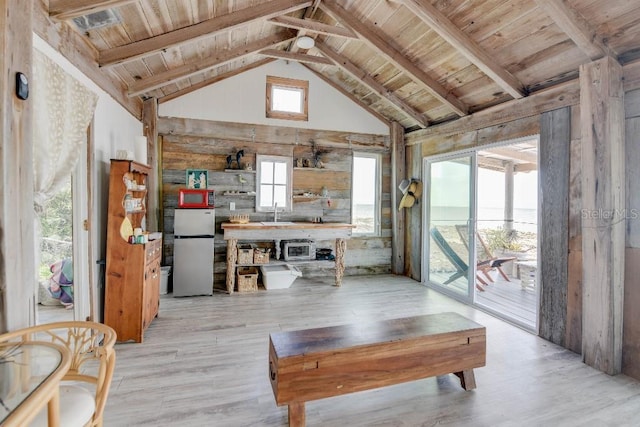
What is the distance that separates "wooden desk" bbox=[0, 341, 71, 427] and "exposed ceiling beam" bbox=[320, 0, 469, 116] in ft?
12.5

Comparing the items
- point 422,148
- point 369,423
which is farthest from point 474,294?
point 369,423

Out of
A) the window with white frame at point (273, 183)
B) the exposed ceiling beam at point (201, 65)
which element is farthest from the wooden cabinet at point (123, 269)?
the window with white frame at point (273, 183)

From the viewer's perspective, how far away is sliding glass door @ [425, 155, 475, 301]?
4.23 meters

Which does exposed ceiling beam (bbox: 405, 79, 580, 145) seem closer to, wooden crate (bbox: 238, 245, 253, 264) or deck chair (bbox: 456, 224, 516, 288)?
deck chair (bbox: 456, 224, 516, 288)

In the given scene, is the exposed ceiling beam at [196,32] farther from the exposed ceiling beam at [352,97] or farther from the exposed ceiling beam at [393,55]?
the exposed ceiling beam at [352,97]

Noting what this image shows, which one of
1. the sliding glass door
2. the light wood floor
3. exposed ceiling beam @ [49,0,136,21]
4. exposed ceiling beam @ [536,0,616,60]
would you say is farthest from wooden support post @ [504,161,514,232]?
exposed ceiling beam @ [49,0,136,21]

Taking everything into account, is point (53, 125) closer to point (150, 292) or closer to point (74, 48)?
point (74, 48)

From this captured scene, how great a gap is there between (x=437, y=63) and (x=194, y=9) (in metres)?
2.73

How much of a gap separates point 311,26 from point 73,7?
87.3 inches

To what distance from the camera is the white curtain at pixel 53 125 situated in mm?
1874

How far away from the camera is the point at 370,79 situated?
4.56m

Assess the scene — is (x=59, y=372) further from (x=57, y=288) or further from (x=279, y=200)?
(x=279, y=200)

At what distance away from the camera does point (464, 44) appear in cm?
303

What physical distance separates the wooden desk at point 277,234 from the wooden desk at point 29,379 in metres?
2.98
